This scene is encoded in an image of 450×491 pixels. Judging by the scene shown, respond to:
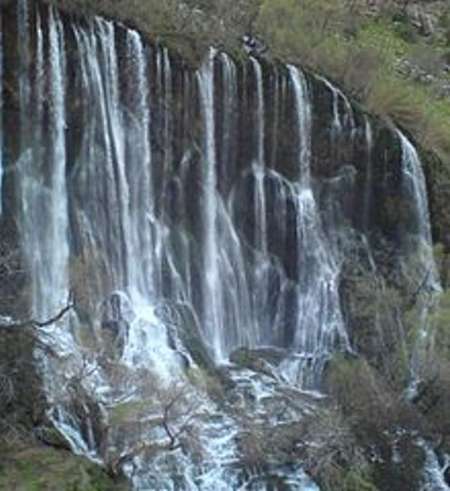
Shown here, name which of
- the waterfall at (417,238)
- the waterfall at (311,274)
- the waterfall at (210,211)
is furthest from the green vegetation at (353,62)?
the waterfall at (210,211)

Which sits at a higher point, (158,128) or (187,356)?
(158,128)

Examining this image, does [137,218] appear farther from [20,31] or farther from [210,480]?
[210,480]

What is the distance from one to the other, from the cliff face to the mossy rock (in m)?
3.00

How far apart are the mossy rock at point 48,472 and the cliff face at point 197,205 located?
3.00 meters

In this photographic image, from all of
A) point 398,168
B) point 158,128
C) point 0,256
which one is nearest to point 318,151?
point 398,168

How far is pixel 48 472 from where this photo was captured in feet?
72.3

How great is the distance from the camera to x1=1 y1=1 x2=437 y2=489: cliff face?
29078 mm

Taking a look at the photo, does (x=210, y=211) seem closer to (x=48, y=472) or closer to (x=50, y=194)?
(x=50, y=194)

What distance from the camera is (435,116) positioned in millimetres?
38281

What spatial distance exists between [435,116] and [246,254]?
892 cm

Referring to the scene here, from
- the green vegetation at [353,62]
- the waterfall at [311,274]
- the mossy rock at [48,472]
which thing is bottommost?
the mossy rock at [48,472]

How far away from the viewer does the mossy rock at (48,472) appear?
21.8m

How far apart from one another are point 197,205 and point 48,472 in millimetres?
11180

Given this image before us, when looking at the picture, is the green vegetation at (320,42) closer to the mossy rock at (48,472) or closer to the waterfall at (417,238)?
the waterfall at (417,238)
